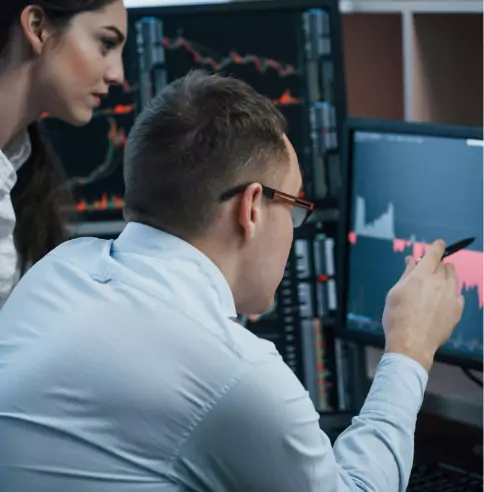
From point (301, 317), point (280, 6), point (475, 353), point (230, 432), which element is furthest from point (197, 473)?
point (280, 6)

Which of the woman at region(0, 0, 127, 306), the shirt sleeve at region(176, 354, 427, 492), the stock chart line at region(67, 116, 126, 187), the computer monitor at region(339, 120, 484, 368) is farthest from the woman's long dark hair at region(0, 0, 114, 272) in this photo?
the shirt sleeve at region(176, 354, 427, 492)

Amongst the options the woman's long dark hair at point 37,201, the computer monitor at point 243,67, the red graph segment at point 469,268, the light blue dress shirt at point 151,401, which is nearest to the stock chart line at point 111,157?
the computer monitor at point 243,67

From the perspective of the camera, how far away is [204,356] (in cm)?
108

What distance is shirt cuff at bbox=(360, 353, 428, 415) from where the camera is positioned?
1.28 metres

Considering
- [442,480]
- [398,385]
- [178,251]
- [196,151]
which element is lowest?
[442,480]

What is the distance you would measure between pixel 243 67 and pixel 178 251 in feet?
3.02

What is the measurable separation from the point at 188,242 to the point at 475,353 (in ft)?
2.26

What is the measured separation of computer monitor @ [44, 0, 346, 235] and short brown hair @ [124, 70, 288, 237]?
0.81 metres

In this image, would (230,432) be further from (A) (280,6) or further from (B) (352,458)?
(A) (280,6)

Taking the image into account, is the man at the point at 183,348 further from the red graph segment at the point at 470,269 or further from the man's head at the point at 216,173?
the red graph segment at the point at 470,269

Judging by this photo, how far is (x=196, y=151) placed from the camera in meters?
1.17

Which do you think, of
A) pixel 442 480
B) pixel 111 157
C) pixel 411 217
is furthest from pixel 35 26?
pixel 442 480

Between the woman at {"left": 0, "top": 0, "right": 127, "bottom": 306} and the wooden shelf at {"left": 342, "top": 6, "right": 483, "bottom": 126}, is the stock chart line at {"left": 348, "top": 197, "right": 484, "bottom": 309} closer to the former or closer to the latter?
the wooden shelf at {"left": 342, "top": 6, "right": 483, "bottom": 126}

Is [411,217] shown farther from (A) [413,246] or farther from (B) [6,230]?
(B) [6,230]
